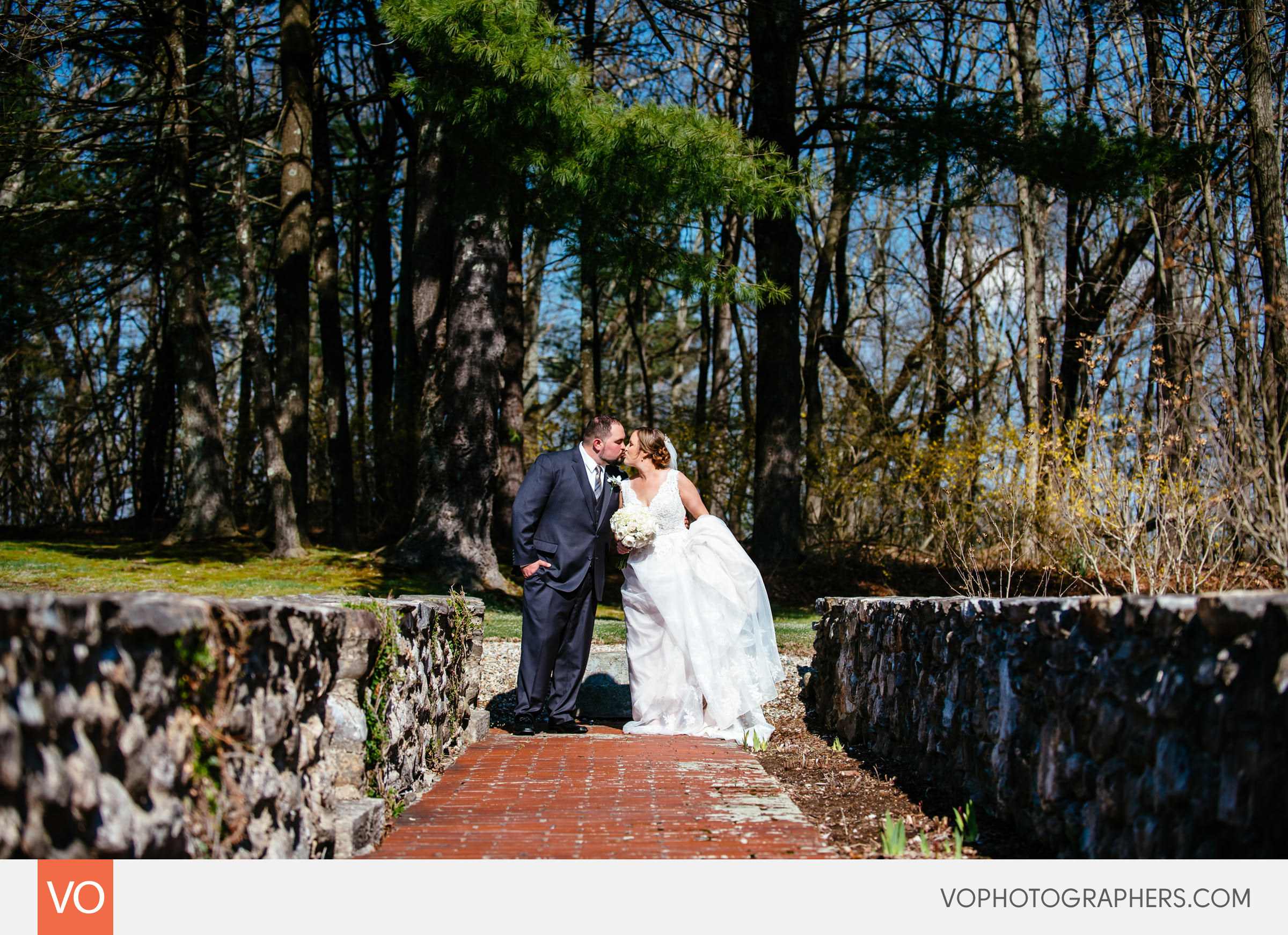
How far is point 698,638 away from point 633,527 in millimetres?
793

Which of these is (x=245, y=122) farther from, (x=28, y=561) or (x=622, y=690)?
(x=622, y=690)

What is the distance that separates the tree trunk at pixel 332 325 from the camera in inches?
549

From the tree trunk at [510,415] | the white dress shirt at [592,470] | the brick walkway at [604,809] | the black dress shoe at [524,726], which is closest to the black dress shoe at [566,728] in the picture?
the black dress shoe at [524,726]

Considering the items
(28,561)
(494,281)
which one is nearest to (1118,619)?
(494,281)

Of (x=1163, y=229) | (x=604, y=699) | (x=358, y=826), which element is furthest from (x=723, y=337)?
(x=358, y=826)

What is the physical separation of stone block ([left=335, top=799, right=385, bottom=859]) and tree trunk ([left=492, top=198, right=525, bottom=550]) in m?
10.4

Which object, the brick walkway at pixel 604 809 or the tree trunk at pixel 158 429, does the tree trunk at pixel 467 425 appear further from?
the tree trunk at pixel 158 429

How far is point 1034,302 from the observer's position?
1390 centimetres

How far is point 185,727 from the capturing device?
6.92ft

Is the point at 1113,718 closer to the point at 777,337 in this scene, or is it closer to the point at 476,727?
the point at 476,727

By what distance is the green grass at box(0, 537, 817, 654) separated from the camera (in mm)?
9117

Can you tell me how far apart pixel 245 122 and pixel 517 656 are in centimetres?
988

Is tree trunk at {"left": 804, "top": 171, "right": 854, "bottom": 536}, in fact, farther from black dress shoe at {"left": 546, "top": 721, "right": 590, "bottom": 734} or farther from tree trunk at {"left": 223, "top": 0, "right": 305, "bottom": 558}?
black dress shoe at {"left": 546, "top": 721, "right": 590, "bottom": 734}
